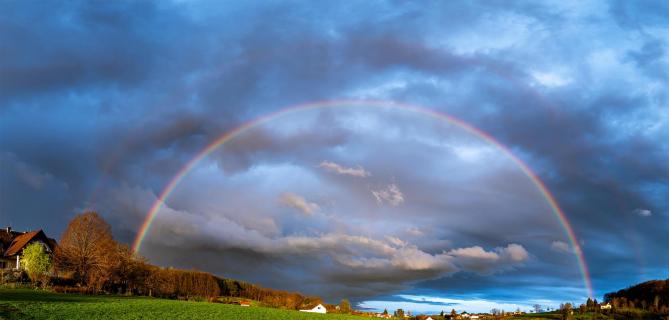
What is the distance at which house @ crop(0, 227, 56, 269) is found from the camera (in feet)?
450

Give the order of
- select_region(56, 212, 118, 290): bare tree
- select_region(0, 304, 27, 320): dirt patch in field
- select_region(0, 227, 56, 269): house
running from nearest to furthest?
1. select_region(0, 304, 27, 320): dirt patch in field
2. select_region(56, 212, 118, 290): bare tree
3. select_region(0, 227, 56, 269): house

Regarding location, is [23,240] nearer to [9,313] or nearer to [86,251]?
[86,251]

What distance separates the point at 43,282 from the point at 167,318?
4898 cm

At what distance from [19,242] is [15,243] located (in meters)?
2.37

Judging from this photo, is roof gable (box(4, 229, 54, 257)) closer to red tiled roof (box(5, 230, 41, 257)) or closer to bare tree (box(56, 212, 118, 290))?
red tiled roof (box(5, 230, 41, 257))

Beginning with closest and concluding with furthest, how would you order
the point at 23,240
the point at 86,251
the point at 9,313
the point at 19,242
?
the point at 9,313, the point at 86,251, the point at 23,240, the point at 19,242

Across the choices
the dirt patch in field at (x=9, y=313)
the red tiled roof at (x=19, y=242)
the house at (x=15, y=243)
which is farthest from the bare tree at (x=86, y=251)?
the dirt patch in field at (x=9, y=313)

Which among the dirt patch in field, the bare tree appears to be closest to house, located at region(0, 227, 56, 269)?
Answer: the bare tree

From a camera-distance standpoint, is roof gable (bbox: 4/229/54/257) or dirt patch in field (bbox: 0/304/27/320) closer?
dirt patch in field (bbox: 0/304/27/320)

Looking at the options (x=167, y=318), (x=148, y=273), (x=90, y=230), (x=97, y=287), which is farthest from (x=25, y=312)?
(x=148, y=273)

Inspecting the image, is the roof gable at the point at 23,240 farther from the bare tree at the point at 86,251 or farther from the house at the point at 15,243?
the bare tree at the point at 86,251

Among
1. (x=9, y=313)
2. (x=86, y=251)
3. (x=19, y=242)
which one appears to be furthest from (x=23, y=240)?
(x=9, y=313)

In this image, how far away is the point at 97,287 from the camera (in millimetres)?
111688

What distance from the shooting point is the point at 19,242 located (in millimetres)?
142250
